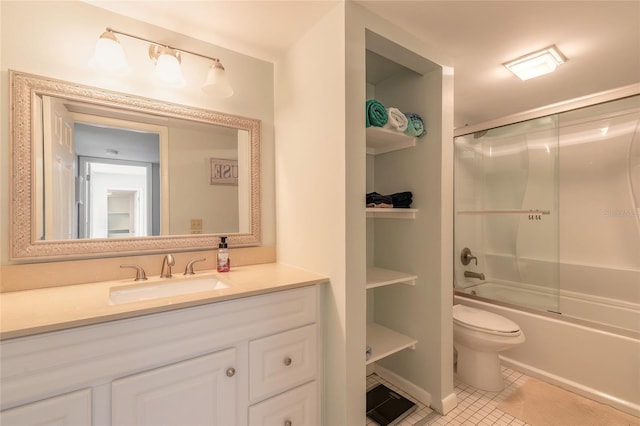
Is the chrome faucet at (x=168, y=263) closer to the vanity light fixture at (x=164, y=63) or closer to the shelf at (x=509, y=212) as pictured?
the vanity light fixture at (x=164, y=63)

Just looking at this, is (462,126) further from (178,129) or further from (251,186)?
(178,129)

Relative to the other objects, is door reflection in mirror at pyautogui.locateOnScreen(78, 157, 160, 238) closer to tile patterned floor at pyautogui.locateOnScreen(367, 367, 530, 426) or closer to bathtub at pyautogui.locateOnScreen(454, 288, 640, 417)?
tile patterned floor at pyautogui.locateOnScreen(367, 367, 530, 426)

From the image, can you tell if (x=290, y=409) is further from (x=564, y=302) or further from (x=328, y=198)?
(x=564, y=302)

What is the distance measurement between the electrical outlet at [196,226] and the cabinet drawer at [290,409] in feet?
3.04

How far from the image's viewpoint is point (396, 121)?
1.60m

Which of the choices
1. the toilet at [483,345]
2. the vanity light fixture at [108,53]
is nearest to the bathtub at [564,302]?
the toilet at [483,345]

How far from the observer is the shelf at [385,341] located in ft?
5.27

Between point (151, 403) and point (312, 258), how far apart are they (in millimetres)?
886

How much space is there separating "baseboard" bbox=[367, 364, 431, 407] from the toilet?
0.43 metres

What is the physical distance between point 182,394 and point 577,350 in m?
2.47

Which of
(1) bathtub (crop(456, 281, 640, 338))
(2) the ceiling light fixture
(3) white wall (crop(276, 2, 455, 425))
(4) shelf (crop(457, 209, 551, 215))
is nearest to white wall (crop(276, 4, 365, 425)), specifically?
(3) white wall (crop(276, 2, 455, 425))

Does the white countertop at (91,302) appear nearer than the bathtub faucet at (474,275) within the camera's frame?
Yes

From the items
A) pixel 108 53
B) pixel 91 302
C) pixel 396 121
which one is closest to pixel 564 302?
pixel 396 121

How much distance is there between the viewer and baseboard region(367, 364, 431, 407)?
1762 mm
